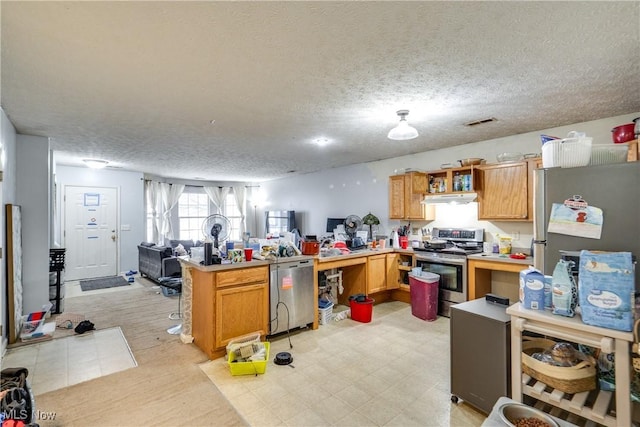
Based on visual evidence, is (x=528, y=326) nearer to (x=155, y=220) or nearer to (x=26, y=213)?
(x=26, y=213)

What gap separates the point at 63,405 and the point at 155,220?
20.4 feet

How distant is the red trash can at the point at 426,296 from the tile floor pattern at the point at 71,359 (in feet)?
10.7

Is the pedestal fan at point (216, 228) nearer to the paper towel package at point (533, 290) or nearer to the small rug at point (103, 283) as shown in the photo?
the paper towel package at point (533, 290)

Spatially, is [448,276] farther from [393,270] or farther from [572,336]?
[572,336]

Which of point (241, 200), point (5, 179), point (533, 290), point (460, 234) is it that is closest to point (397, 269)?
point (460, 234)

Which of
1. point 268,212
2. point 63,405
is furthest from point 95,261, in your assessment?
point 63,405

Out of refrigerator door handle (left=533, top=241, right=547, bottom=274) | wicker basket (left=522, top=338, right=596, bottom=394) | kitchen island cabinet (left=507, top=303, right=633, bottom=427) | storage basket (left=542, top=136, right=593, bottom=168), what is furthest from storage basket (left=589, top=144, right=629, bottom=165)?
wicker basket (left=522, top=338, right=596, bottom=394)

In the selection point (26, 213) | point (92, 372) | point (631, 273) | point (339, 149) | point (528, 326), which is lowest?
point (92, 372)

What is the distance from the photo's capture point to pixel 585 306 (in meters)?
1.51

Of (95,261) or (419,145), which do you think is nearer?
(419,145)

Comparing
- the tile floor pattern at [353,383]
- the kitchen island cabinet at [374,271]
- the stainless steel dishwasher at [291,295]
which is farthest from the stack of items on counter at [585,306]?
the kitchen island cabinet at [374,271]

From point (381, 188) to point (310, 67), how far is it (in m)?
3.81

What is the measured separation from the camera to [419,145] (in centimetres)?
465

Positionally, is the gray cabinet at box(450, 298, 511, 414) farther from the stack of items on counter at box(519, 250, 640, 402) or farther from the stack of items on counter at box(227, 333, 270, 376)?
the stack of items on counter at box(227, 333, 270, 376)
